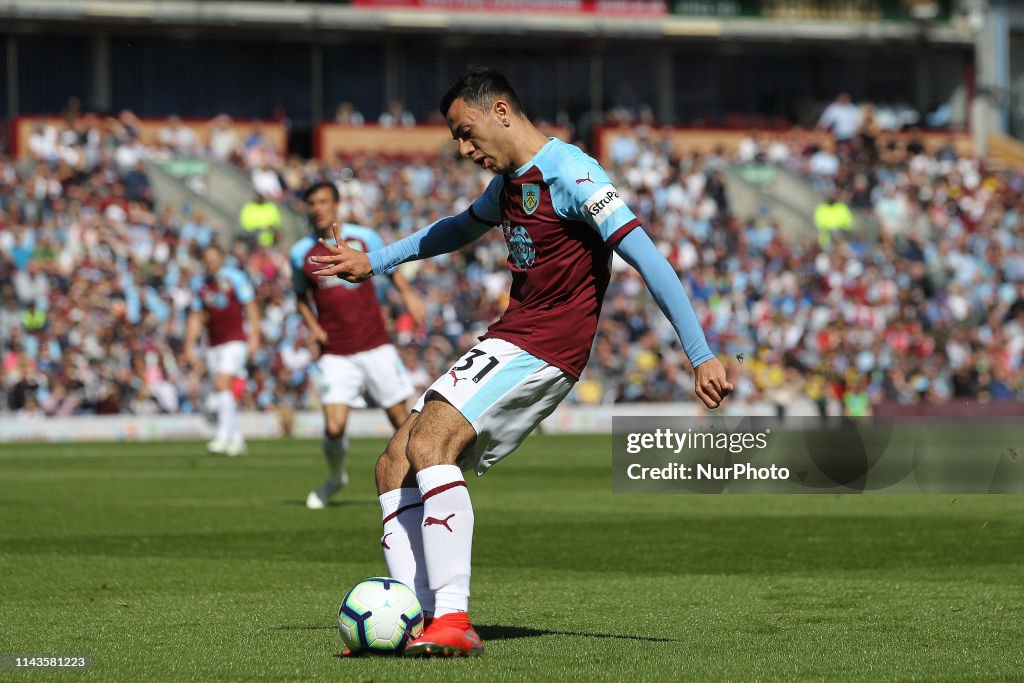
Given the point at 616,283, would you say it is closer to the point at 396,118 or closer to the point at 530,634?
the point at 396,118

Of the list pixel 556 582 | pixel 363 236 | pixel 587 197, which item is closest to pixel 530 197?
pixel 587 197

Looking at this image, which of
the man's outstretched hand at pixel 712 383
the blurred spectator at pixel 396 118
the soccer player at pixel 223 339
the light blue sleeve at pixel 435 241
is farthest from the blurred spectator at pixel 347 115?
the man's outstretched hand at pixel 712 383

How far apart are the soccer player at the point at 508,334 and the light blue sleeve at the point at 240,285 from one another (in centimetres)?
1383

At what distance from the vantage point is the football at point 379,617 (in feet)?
22.3

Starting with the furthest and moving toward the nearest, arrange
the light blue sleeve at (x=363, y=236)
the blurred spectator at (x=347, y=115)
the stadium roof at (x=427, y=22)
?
the blurred spectator at (x=347, y=115) < the stadium roof at (x=427, y=22) < the light blue sleeve at (x=363, y=236)

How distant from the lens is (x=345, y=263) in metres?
7.23

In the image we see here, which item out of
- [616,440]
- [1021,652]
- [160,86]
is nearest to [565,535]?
[1021,652]

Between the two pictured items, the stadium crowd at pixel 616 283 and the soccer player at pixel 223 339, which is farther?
the stadium crowd at pixel 616 283

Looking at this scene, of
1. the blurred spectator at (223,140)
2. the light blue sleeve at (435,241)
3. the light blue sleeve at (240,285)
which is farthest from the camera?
the blurred spectator at (223,140)

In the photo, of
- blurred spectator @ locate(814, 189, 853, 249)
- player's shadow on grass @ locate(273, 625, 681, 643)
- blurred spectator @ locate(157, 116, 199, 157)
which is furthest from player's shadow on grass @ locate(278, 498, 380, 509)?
blurred spectator @ locate(814, 189, 853, 249)

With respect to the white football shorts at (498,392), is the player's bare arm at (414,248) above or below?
above

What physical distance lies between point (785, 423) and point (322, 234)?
15.0 meters

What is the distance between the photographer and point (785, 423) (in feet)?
89.5

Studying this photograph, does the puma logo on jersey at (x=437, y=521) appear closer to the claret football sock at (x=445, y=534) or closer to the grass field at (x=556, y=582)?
the claret football sock at (x=445, y=534)
